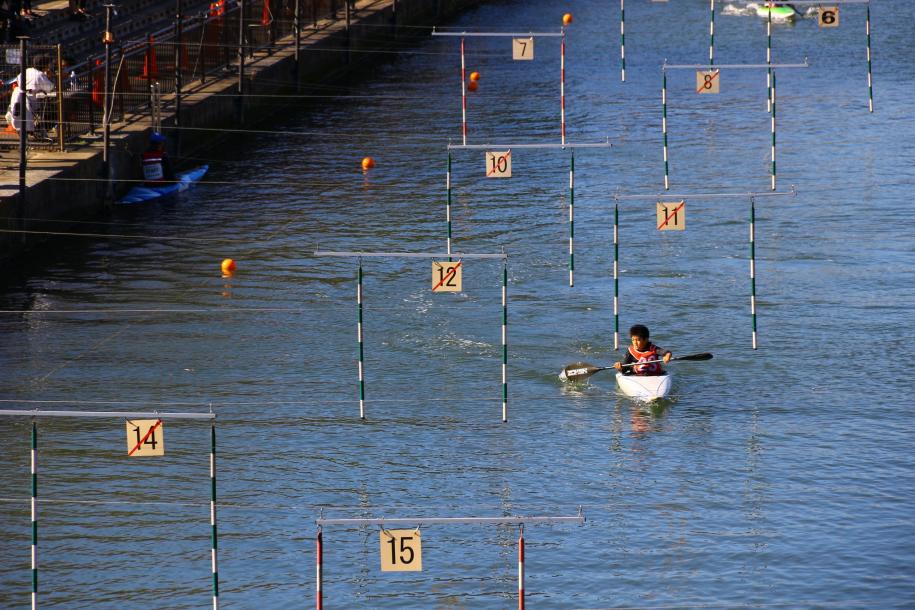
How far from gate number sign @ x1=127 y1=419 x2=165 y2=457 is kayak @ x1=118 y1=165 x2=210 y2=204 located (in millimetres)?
27118

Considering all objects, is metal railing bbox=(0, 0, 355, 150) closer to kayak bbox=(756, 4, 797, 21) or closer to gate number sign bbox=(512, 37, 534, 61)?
gate number sign bbox=(512, 37, 534, 61)

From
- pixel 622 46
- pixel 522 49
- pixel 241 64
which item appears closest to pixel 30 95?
pixel 241 64

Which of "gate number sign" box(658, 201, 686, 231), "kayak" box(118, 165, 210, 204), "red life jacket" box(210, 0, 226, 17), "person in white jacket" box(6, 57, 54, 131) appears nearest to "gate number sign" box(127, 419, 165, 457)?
"gate number sign" box(658, 201, 686, 231)

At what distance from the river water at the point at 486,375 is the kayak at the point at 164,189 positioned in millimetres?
468

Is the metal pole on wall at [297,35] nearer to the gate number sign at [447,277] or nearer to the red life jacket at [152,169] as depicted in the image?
the red life jacket at [152,169]

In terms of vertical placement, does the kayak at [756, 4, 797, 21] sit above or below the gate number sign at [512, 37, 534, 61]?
above

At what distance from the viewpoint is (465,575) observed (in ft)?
82.6

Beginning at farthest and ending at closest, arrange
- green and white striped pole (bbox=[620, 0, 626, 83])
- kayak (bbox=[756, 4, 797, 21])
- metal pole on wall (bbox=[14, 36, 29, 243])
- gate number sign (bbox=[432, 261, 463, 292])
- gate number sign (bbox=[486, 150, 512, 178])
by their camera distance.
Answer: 1. kayak (bbox=[756, 4, 797, 21])
2. green and white striped pole (bbox=[620, 0, 626, 83])
3. metal pole on wall (bbox=[14, 36, 29, 243])
4. gate number sign (bbox=[486, 150, 512, 178])
5. gate number sign (bbox=[432, 261, 463, 292])

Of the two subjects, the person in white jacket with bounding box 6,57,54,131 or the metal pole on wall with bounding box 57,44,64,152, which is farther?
the metal pole on wall with bounding box 57,44,64,152

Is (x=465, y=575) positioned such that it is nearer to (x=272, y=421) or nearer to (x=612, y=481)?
(x=612, y=481)

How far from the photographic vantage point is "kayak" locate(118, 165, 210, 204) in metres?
49.1

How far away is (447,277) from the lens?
30875 millimetres

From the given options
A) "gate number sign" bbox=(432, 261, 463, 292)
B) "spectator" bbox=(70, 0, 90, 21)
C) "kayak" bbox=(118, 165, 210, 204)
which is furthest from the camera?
"spectator" bbox=(70, 0, 90, 21)

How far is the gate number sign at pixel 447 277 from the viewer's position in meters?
30.4
